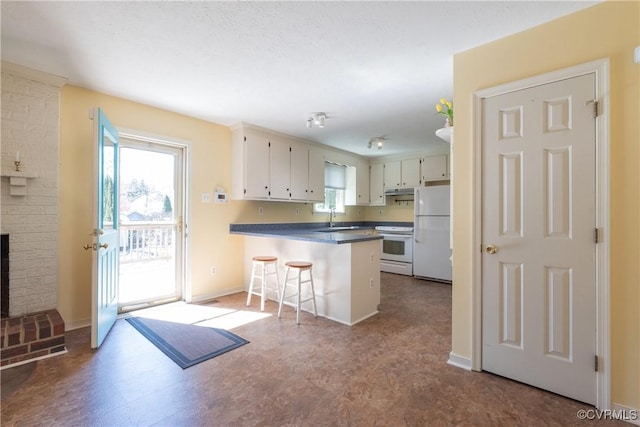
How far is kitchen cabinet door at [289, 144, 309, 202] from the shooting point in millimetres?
4621

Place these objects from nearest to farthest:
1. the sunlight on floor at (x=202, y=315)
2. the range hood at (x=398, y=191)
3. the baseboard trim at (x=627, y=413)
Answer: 1. the baseboard trim at (x=627, y=413)
2. the sunlight on floor at (x=202, y=315)
3. the range hood at (x=398, y=191)

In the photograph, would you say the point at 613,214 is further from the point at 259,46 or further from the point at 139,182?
the point at 139,182

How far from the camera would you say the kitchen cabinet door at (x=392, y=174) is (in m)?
5.89

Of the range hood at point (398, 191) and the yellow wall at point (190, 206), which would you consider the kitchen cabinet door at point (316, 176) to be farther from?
the range hood at point (398, 191)

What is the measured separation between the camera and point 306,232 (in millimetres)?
4043

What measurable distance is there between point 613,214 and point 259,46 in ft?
8.33

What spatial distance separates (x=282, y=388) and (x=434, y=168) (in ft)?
15.4

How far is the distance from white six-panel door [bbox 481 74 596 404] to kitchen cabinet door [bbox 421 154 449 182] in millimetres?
3402

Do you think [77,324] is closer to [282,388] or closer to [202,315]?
[202,315]

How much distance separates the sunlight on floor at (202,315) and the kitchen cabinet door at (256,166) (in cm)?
155

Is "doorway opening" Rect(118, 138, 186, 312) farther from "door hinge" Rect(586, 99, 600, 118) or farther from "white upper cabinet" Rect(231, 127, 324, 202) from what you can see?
"door hinge" Rect(586, 99, 600, 118)
